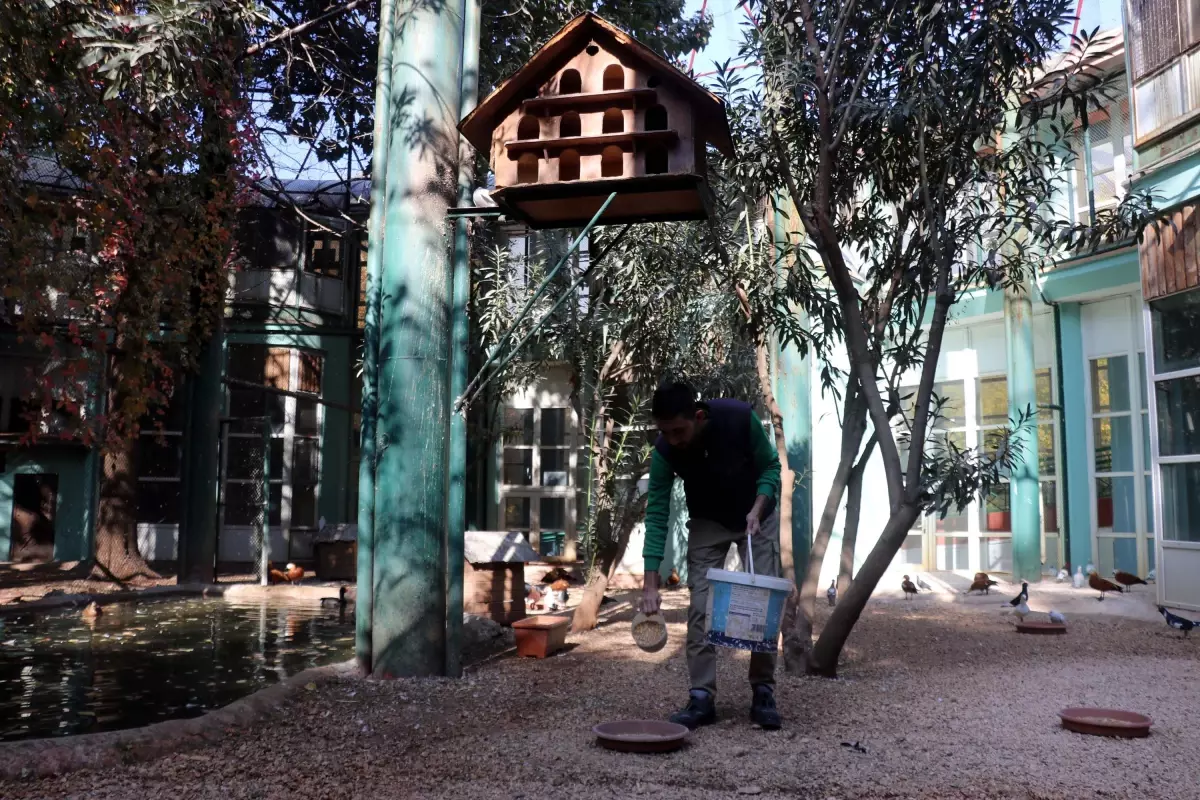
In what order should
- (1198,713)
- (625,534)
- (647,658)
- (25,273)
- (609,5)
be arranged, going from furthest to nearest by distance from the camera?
(609,5)
(625,534)
(647,658)
(25,273)
(1198,713)

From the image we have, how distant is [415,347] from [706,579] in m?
2.40

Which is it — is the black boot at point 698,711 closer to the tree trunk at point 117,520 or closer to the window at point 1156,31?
the window at point 1156,31

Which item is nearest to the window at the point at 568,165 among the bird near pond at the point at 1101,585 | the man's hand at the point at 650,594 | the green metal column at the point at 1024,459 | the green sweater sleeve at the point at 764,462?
the green sweater sleeve at the point at 764,462

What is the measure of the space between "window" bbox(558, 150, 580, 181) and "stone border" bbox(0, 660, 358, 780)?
9.87 ft

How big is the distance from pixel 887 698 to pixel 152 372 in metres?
8.78

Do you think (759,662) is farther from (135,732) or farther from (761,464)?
(135,732)

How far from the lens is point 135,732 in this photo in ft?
13.2

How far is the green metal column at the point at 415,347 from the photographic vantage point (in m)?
5.89

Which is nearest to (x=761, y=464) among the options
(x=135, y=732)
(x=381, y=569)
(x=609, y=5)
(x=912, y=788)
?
(x=912, y=788)

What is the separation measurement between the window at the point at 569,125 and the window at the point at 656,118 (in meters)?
0.37

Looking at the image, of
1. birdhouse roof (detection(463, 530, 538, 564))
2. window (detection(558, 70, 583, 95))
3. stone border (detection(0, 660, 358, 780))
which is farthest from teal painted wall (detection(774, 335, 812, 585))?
stone border (detection(0, 660, 358, 780))

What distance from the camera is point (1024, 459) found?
45.7ft

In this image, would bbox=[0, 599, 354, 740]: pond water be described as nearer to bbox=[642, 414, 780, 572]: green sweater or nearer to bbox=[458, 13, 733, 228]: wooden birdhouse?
bbox=[642, 414, 780, 572]: green sweater

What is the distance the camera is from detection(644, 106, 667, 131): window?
5.26 metres
